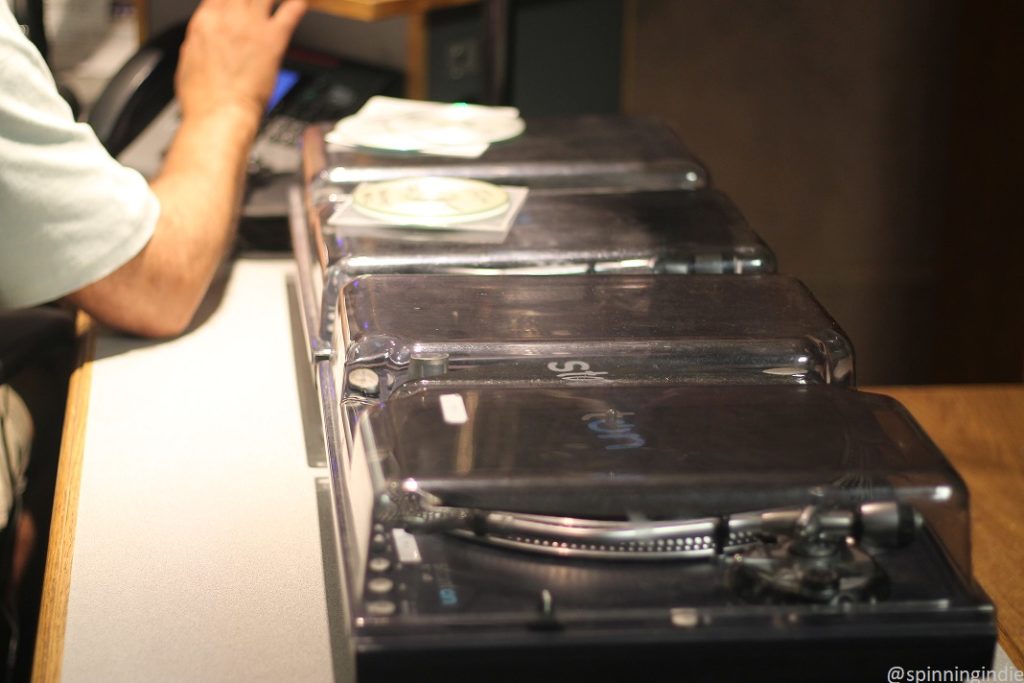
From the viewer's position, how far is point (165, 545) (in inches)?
37.4

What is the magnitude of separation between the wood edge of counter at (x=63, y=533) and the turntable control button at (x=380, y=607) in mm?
244

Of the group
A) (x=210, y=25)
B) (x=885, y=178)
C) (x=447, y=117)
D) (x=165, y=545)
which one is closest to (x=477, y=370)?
(x=165, y=545)

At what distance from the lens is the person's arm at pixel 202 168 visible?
127 cm

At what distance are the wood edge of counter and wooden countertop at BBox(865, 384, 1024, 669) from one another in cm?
64

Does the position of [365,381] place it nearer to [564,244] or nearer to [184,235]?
[564,244]

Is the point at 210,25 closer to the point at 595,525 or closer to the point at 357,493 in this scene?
the point at 357,493

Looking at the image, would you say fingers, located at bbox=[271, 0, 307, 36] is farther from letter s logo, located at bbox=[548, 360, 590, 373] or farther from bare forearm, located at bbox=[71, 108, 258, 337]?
letter s logo, located at bbox=[548, 360, 590, 373]

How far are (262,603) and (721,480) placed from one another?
0.34m

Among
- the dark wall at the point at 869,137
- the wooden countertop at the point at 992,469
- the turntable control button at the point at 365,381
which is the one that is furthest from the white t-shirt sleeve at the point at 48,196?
the dark wall at the point at 869,137

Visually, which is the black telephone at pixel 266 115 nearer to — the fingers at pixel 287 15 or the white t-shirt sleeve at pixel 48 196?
the fingers at pixel 287 15

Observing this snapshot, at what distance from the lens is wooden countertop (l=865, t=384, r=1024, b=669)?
1004 mm

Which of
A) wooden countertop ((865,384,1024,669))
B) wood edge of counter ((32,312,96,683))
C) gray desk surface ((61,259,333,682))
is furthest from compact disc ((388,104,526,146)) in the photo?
wooden countertop ((865,384,1024,669))

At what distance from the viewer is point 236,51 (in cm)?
159

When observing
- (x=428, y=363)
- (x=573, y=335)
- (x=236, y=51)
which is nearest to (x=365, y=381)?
(x=428, y=363)
